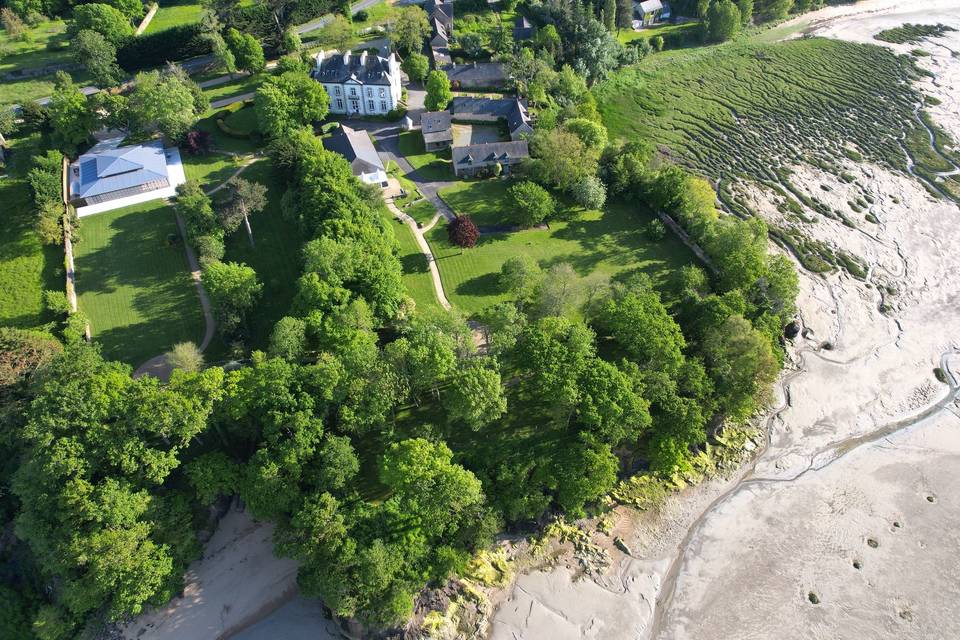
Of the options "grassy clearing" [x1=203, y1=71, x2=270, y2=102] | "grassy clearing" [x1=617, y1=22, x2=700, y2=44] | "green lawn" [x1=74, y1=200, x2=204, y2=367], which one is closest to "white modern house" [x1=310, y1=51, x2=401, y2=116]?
"grassy clearing" [x1=203, y1=71, x2=270, y2=102]

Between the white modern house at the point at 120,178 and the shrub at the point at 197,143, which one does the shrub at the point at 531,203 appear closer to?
the white modern house at the point at 120,178

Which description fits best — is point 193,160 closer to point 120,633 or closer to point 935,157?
point 120,633

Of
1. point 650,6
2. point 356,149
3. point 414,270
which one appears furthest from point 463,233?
point 650,6

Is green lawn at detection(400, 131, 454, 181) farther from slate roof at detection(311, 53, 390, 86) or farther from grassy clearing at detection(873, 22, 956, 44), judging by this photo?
grassy clearing at detection(873, 22, 956, 44)

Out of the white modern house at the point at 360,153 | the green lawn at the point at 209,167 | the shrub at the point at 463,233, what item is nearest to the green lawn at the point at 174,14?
the green lawn at the point at 209,167

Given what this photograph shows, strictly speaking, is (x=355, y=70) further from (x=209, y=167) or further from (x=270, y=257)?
(x=270, y=257)
